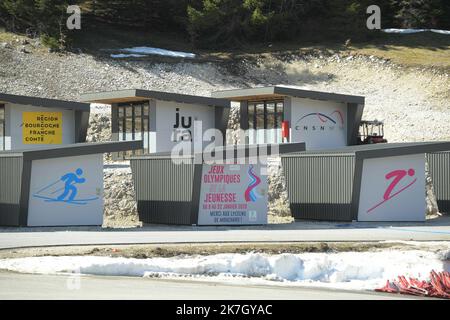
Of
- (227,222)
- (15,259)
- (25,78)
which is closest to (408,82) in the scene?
(25,78)

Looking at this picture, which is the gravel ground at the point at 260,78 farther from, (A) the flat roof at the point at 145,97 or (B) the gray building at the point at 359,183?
(B) the gray building at the point at 359,183

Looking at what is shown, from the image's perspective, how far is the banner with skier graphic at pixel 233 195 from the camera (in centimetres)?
3134

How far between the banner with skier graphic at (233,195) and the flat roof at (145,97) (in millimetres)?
10061

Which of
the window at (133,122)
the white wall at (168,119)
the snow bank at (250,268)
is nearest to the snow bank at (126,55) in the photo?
the window at (133,122)

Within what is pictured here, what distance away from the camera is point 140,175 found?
108 ft

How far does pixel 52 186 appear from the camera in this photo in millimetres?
29812

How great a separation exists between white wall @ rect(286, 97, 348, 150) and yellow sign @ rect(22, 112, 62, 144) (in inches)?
457

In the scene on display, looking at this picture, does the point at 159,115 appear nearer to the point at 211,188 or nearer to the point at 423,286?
the point at 211,188

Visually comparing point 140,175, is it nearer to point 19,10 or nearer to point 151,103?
point 151,103

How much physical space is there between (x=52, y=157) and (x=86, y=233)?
11.2ft

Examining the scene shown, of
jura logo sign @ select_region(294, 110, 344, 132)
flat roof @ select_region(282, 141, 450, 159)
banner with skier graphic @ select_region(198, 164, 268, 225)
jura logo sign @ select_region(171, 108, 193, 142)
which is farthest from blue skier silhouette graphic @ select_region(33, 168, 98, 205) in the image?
jura logo sign @ select_region(294, 110, 344, 132)

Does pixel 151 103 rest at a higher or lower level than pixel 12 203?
higher

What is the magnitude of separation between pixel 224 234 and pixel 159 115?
1443cm

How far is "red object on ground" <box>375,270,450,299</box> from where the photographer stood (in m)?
17.8
